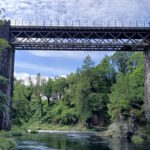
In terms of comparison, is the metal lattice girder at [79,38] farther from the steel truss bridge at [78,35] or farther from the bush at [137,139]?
the bush at [137,139]

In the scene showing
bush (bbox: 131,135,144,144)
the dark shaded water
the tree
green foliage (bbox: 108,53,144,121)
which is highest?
the tree

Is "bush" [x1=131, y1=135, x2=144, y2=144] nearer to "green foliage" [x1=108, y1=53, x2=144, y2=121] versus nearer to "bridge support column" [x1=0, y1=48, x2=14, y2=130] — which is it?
"green foliage" [x1=108, y1=53, x2=144, y2=121]

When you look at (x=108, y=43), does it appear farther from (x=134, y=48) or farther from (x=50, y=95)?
(x=50, y=95)

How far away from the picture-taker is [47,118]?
103 m

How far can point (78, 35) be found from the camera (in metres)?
50.8

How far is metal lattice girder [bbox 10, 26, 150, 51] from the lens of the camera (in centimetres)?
4897

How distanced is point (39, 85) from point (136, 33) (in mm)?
70182

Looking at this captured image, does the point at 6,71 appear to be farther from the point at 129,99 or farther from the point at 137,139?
the point at 137,139

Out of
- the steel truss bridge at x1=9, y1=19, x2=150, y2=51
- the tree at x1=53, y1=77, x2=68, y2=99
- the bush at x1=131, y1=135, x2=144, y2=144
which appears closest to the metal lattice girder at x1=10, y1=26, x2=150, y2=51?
the steel truss bridge at x1=9, y1=19, x2=150, y2=51


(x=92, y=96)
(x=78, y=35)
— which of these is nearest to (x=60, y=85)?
(x=92, y=96)

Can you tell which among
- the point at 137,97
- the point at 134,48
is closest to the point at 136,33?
the point at 134,48

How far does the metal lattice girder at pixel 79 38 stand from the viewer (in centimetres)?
4897

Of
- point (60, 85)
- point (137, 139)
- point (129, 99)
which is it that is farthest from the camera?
point (60, 85)

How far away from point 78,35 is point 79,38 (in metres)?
0.55
